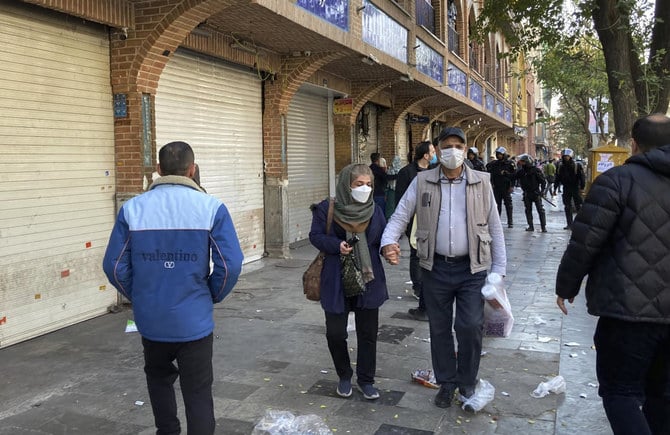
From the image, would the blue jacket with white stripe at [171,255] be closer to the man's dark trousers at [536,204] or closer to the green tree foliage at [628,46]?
the green tree foliage at [628,46]

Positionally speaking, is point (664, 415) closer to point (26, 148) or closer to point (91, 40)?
point (26, 148)

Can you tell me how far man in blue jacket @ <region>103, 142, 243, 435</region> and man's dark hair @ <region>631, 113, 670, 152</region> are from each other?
2140 millimetres

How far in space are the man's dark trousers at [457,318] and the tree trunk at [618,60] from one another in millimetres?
7980

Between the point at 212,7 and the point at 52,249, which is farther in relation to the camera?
the point at 212,7

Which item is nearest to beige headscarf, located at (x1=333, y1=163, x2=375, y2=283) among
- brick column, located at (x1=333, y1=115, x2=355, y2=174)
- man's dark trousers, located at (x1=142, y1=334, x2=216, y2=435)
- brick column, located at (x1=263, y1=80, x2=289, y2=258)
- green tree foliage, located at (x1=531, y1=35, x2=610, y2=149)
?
man's dark trousers, located at (x1=142, y1=334, x2=216, y2=435)

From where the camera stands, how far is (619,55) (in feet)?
34.7

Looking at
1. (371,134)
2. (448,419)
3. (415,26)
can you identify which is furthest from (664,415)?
(371,134)

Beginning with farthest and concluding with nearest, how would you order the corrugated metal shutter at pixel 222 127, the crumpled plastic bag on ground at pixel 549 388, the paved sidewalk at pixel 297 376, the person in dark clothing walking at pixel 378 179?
the person in dark clothing walking at pixel 378 179, the corrugated metal shutter at pixel 222 127, the crumpled plastic bag on ground at pixel 549 388, the paved sidewalk at pixel 297 376

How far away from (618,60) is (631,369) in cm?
917

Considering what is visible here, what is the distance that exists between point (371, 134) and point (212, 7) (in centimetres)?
1026

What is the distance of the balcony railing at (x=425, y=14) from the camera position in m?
14.3

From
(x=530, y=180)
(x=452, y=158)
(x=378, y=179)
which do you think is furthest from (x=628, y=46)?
(x=452, y=158)

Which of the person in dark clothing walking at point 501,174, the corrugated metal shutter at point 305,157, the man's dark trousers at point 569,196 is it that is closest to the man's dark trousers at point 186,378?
the corrugated metal shutter at point 305,157

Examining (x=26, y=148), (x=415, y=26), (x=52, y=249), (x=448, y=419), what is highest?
(x=415, y=26)
